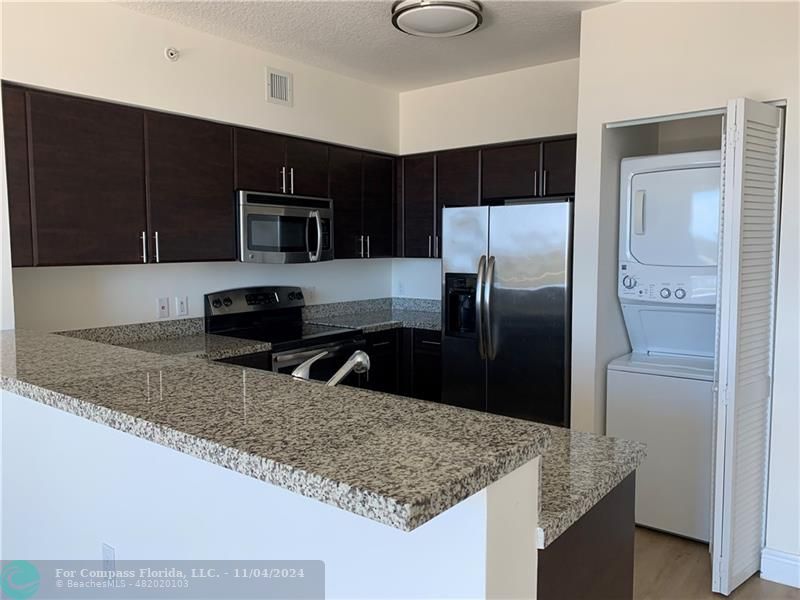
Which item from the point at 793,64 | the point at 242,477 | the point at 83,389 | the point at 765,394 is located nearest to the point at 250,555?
the point at 242,477

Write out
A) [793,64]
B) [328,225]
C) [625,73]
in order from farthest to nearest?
[328,225] → [625,73] → [793,64]

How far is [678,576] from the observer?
261 cm

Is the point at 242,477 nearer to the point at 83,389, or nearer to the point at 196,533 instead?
the point at 196,533

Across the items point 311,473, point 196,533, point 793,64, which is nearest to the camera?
point 311,473

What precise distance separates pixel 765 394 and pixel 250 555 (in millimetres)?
2331

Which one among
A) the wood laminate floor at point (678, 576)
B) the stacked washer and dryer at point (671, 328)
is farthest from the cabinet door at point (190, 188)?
the wood laminate floor at point (678, 576)

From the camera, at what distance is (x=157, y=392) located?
4.05 ft

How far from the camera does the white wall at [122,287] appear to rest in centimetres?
294

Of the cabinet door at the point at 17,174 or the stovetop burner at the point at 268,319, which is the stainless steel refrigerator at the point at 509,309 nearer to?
the stovetop burner at the point at 268,319

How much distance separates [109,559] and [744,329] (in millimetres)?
2342

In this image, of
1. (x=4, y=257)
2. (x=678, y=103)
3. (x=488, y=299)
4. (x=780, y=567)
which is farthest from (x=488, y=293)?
(x=4, y=257)

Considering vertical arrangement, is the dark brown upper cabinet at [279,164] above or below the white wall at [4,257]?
above

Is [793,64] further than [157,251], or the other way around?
[157,251]

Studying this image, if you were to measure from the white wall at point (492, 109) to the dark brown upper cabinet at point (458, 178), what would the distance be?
0.37 feet
